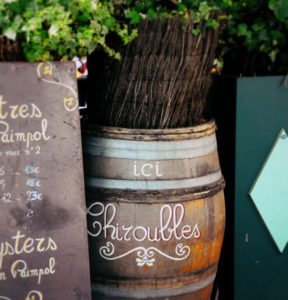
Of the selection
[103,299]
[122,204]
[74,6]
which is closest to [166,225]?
[122,204]

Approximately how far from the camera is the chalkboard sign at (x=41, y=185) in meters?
2.48

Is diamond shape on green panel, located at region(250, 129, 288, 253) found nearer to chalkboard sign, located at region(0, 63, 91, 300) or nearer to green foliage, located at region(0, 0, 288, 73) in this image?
green foliage, located at region(0, 0, 288, 73)

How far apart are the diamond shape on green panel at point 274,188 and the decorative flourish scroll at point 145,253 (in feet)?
1.66

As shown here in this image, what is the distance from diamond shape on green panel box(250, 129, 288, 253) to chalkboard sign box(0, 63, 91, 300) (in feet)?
3.06

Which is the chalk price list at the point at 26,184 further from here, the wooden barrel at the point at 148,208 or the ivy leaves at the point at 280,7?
the ivy leaves at the point at 280,7

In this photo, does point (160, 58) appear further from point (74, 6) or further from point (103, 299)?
point (103, 299)

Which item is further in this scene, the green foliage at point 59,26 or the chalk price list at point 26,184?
the chalk price list at point 26,184

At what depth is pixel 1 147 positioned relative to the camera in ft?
8.11

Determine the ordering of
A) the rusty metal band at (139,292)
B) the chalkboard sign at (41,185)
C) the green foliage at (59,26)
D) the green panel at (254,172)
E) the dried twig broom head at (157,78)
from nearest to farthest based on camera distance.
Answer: the green foliage at (59,26) < the chalkboard sign at (41,185) < the dried twig broom head at (157,78) < the rusty metal band at (139,292) < the green panel at (254,172)

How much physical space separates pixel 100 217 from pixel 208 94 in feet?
2.56

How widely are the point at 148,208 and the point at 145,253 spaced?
20 cm

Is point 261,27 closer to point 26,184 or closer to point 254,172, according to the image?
point 254,172

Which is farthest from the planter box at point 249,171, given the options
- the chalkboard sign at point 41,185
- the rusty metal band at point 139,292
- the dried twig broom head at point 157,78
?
the chalkboard sign at point 41,185

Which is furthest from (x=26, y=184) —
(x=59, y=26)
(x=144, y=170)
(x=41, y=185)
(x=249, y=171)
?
(x=249, y=171)
